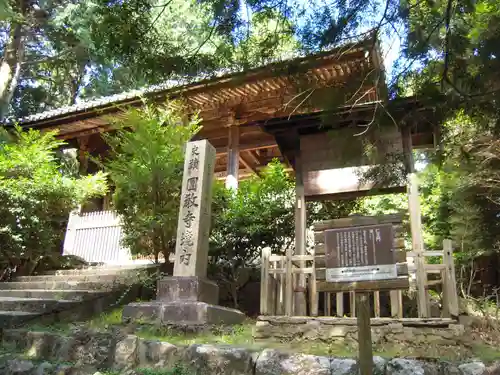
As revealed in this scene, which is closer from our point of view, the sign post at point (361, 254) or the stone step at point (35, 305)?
the sign post at point (361, 254)

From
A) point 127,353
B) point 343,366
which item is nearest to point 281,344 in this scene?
point 343,366

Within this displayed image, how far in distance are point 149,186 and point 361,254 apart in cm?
473

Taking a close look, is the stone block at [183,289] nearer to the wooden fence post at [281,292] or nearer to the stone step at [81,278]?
the wooden fence post at [281,292]

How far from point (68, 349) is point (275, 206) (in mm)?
4334

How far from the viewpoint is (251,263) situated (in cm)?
830

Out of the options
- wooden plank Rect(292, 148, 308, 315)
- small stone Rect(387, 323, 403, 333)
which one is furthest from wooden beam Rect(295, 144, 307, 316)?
small stone Rect(387, 323, 403, 333)

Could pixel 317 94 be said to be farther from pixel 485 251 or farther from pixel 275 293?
pixel 485 251

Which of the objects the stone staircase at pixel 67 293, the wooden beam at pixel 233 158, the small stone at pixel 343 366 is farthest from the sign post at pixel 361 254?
the wooden beam at pixel 233 158

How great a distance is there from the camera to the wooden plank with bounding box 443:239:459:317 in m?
5.16

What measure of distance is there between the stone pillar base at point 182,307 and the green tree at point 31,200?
158 inches

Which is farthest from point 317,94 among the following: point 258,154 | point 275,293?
point 258,154

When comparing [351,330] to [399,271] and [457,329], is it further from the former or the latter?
[399,271]

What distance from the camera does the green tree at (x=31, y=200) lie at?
885 cm

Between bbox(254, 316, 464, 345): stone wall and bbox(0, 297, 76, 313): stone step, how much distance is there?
3381mm
